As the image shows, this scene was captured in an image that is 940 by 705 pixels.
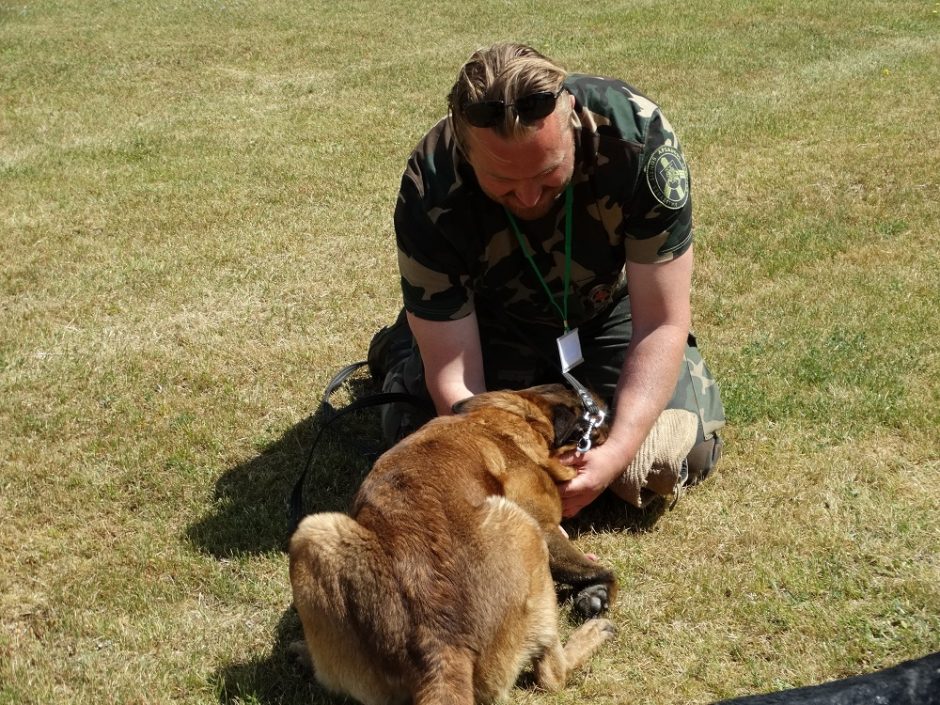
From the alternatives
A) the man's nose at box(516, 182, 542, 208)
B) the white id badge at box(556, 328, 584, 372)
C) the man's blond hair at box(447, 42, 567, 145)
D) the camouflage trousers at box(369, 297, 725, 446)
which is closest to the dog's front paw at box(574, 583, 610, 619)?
the white id badge at box(556, 328, 584, 372)

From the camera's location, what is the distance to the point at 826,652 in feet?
12.0

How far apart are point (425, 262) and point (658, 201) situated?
0.93m

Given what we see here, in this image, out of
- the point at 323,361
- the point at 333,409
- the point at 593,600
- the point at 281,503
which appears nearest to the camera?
the point at 593,600

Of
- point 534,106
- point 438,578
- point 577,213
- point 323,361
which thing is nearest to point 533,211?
point 577,213

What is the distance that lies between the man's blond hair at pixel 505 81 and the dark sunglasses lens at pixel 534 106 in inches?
0.6

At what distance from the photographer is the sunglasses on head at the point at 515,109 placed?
11.0ft

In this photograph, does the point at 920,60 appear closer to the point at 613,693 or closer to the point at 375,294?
the point at 375,294

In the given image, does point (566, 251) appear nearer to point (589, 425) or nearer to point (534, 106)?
point (589, 425)

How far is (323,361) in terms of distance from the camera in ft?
20.1

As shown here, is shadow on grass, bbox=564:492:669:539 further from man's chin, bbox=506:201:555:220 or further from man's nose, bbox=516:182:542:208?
man's nose, bbox=516:182:542:208

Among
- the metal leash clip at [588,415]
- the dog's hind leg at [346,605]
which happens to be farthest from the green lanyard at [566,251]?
the dog's hind leg at [346,605]

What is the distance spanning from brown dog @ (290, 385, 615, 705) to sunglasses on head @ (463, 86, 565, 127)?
104cm

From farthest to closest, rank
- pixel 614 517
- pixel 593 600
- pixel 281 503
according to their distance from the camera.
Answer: pixel 281 503, pixel 614 517, pixel 593 600

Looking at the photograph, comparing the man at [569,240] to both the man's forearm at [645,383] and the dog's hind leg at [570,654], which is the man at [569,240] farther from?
the dog's hind leg at [570,654]
